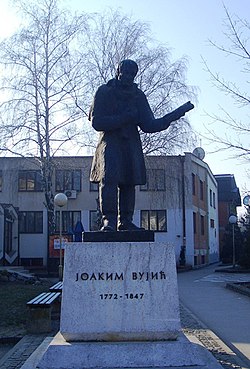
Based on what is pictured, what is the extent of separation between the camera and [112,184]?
6.86m

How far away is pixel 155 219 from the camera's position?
126 feet

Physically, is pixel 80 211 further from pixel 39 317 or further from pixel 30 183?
pixel 39 317

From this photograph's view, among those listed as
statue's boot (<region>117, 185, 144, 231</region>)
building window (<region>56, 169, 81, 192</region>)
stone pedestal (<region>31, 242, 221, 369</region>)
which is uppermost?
building window (<region>56, 169, 81, 192</region>)

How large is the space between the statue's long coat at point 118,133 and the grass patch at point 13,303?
5601mm

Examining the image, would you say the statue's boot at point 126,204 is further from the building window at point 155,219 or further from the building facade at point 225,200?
the building facade at point 225,200

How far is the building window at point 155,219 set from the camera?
3809 centimetres

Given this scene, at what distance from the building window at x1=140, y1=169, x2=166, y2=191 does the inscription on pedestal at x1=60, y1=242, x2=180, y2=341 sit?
20.1 metres

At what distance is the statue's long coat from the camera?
6.93m

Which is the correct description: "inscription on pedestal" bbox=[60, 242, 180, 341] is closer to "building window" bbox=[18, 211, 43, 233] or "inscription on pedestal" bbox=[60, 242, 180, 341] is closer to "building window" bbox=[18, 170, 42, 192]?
"building window" bbox=[18, 170, 42, 192]

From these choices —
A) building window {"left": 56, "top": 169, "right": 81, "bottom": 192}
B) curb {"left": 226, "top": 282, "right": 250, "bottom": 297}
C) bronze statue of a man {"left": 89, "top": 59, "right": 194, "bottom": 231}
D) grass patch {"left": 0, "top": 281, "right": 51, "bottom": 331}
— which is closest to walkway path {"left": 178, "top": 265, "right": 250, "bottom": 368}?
curb {"left": 226, "top": 282, "right": 250, "bottom": 297}

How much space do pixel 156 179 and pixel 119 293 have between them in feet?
72.2

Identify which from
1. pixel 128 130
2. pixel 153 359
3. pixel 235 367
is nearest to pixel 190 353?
pixel 153 359

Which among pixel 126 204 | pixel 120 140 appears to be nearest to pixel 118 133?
pixel 120 140

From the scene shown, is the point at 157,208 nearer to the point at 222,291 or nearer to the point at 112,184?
the point at 222,291
